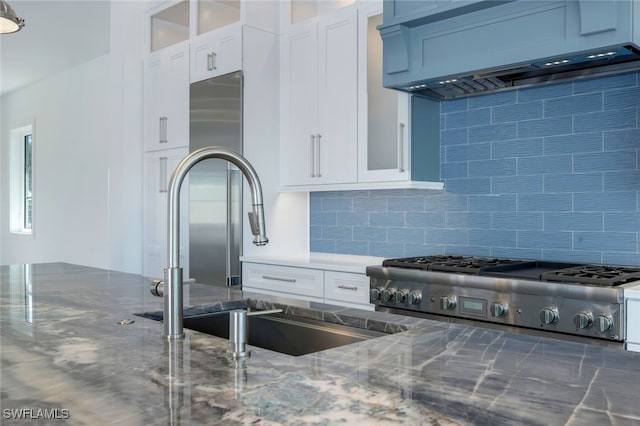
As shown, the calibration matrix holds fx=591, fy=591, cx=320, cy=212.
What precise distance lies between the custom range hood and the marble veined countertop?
156 centimetres

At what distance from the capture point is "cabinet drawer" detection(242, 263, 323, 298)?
3514mm

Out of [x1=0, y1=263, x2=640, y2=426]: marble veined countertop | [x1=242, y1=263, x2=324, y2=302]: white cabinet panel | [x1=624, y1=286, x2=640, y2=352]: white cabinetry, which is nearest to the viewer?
[x1=0, y1=263, x2=640, y2=426]: marble veined countertop

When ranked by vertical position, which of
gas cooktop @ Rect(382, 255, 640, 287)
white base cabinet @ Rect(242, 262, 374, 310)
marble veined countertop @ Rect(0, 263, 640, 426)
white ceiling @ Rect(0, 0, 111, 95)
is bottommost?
white base cabinet @ Rect(242, 262, 374, 310)

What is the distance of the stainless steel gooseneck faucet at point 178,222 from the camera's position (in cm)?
138

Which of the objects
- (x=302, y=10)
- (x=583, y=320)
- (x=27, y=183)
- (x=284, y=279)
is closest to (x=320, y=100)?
(x=302, y=10)

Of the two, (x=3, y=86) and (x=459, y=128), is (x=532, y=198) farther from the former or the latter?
(x=3, y=86)

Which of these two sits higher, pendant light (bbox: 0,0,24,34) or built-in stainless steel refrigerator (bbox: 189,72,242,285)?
pendant light (bbox: 0,0,24,34)

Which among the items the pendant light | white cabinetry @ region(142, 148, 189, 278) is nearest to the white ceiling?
white cabinetry @ region(142, 148, 189, 278)

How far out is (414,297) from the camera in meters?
2.96

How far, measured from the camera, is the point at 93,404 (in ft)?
3.17

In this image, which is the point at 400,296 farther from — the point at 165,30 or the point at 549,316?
the point at 165,30

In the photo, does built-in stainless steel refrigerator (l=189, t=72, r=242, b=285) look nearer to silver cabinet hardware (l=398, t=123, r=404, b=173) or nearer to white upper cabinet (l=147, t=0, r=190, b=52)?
white upper cabinet (l=147, t=0, r=190, b=52)

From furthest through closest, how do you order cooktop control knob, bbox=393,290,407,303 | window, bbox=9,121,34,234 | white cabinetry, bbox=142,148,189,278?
1. window, bbox=9,121,34,234
2. white cabinetry, bbox=142,148,189,278
3. cooktop control knob, bbox=393,290,407,303

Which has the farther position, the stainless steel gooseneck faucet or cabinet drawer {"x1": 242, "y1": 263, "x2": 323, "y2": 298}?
cabinet drawer {"x1": 242, "y1": 263, "x2": 323, "y2": 298}
